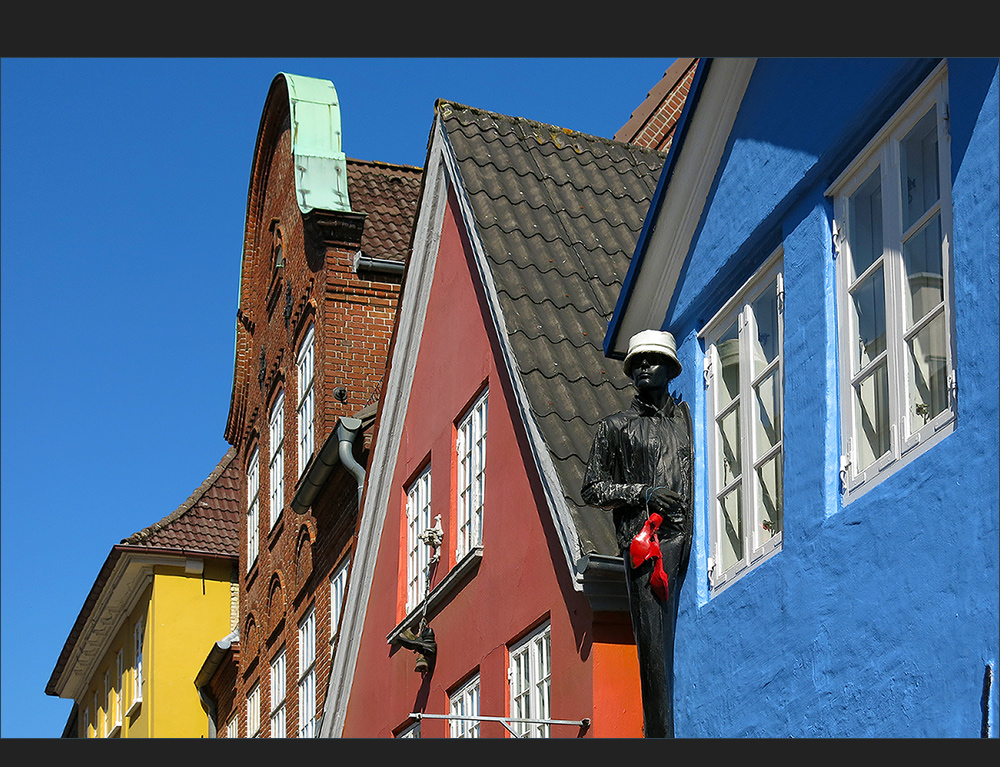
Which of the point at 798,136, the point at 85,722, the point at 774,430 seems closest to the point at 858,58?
the point at 798,136

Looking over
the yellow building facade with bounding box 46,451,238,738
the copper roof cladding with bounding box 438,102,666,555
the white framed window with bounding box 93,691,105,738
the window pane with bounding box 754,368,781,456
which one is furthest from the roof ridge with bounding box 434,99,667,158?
the white framed window with bounding box 93,691,105,738

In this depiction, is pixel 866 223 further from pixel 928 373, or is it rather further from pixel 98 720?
pixel 98 720

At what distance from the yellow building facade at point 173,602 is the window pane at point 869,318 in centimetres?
2131

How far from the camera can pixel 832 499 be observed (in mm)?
7211

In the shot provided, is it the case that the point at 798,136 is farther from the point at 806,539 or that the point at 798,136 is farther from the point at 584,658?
the point at 584,658

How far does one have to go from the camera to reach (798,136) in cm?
810

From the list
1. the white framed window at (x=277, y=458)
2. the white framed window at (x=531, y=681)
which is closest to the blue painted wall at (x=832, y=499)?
the white framed window at (x=531, y=681)

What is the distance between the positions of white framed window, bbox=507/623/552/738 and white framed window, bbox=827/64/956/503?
3937 millimetres

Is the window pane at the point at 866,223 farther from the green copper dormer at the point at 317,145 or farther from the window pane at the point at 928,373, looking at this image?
the green copper dormer at the point at 317,145

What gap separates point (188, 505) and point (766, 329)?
22650 mm

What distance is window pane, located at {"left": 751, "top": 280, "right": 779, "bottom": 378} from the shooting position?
8281mm

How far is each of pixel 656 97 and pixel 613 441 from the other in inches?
593

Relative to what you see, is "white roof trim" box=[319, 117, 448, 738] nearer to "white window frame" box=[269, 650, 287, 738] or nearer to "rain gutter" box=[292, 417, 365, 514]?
"rain gutter" box=[292, 417, 365, 514]

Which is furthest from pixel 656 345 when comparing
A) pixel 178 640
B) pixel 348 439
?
pixel 178 640
